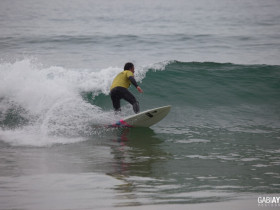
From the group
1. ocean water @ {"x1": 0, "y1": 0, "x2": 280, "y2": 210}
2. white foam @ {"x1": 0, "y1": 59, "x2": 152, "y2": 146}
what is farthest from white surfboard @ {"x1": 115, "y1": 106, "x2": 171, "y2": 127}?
white foam @ {"x1": 0, "y1": 59, "x2": 152, "y2": 146}

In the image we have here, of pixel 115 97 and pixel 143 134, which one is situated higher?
pixel 115 97

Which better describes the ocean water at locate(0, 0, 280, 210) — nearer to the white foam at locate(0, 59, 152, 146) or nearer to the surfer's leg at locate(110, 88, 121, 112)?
the white foam at locate(0, 59, 152, 146)

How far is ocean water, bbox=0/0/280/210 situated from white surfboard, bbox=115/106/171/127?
0.15 m

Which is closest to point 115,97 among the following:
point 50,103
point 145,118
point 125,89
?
point 125,89

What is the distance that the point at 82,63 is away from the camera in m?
16.9

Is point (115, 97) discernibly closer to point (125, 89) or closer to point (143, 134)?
point (125, 89)

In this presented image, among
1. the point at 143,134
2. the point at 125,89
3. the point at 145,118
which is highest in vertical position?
the point at 125,89

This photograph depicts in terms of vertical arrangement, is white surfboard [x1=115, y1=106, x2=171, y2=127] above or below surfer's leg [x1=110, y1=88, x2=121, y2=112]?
below

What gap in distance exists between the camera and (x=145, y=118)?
28.6 feet

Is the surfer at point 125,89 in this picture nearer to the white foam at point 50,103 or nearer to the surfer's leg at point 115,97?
the surfer's leg at point 115,97

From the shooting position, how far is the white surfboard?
8.59m

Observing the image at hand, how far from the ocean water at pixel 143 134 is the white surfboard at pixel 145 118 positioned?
0.15m

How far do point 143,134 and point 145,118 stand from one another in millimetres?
380

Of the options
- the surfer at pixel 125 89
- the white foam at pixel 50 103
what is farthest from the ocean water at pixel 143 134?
the surfer at pixel 125 89
